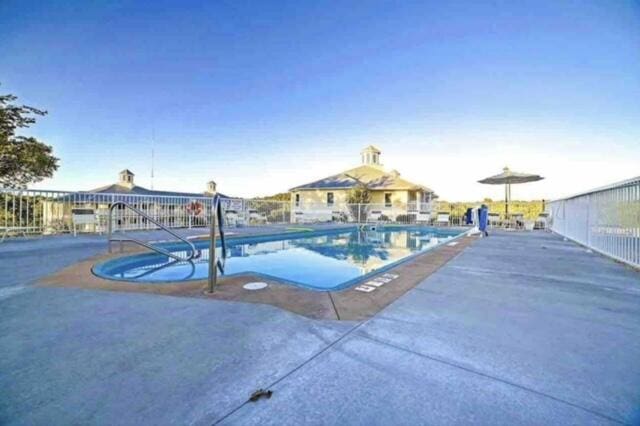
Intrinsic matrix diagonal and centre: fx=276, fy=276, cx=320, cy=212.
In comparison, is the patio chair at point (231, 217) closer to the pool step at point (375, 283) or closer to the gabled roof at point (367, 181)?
the pool step at point (375, 283)

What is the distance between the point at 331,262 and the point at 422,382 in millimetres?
5313

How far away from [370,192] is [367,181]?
2.92m

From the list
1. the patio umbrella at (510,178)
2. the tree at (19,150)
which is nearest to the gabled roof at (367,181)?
the patio umbrella at (510,178)

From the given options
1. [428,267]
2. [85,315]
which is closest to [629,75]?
[428,267]

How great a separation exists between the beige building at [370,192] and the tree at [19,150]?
1494 centimetres

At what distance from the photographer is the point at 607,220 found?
19.3ft

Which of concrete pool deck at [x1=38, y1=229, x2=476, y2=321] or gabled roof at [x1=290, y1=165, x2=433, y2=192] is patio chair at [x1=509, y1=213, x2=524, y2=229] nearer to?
gabled roof at [x1=290, y1=165, x2=433, y2=192]

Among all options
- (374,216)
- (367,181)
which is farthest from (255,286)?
(367,181)

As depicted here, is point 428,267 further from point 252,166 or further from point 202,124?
point 252,166

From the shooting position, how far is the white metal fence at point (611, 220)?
4.71 metres

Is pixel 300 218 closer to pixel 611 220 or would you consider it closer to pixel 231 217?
pixel 231 217

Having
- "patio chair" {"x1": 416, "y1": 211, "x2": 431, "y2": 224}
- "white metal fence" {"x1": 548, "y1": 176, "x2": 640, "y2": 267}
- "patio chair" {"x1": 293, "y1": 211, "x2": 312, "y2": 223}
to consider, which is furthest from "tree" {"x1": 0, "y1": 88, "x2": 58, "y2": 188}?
"white metal fence" {"x1": 548, "y1": 176, "x2": 640, "y2": 267}

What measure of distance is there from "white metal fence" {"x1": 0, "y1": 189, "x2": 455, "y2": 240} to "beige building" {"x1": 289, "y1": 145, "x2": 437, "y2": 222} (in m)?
0.33

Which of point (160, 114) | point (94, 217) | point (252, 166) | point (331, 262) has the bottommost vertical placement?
point (331, 262)
